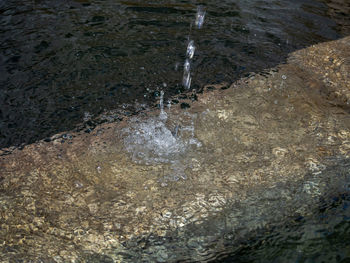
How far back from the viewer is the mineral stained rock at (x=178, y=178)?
2.11 metres

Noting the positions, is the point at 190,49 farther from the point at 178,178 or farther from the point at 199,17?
the point at 178,178

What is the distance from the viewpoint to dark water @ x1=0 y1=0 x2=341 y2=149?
3.14 m

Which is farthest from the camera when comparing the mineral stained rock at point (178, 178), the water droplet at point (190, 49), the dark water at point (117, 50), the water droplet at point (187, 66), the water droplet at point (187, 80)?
the water droplet at point (190, 49)

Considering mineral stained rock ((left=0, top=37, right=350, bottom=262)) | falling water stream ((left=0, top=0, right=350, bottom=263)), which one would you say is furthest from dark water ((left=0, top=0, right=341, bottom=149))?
mineral stained rock ((left=0, top=37, right=350, bottom=262))

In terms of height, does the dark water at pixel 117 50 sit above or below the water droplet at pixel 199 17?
below

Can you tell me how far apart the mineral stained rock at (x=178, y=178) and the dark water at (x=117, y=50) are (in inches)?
11.4

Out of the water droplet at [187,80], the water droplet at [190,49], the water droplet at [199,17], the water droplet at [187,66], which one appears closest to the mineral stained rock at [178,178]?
the water droplet at [187,80]

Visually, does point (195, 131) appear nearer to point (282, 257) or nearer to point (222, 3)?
point (282, 257)

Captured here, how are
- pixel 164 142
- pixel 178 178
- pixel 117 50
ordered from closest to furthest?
pixel 178 178, pixel 164 142, pixel 117 50

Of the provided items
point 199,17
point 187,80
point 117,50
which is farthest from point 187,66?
point 199,17

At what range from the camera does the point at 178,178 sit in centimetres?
253

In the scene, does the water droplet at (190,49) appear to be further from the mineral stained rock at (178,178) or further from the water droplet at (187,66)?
the mineral stained rock at (178,178)

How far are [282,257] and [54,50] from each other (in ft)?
9.49

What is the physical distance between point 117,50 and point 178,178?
181 cm
